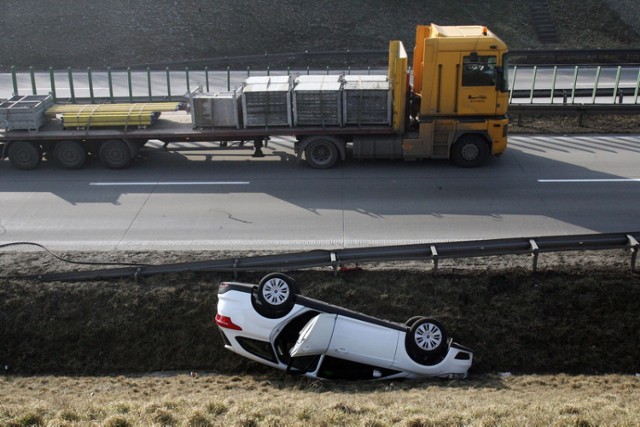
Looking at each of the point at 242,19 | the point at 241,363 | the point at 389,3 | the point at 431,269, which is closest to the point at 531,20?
the point at 389,3

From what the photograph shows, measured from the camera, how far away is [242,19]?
33.1m

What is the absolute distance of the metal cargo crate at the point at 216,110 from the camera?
16625 millimetres

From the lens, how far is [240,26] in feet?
107

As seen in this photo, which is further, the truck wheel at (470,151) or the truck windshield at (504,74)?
the truck wheel at (470,151)

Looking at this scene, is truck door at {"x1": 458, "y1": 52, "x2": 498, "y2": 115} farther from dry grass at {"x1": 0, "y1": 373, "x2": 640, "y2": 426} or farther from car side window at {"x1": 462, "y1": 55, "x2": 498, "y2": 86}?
dry grass at {"x1": 0, "y1": 373, "x2": 640, "y2": 426}

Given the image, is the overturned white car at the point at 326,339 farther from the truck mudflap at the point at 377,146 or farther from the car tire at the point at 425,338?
the truck mudflap at the point at 377,146

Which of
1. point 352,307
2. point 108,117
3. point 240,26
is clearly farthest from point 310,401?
point 240,26

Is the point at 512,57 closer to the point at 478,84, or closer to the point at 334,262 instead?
the point at 478,84

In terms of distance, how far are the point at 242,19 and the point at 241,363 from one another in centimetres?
2521

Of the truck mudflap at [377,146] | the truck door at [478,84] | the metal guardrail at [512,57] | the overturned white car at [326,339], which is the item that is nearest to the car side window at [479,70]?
the truck door at [478,84]

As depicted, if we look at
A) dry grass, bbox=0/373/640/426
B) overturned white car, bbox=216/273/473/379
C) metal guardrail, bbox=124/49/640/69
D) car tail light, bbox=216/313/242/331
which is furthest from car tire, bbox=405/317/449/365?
metal guardrail, bbox=124/49/640/69

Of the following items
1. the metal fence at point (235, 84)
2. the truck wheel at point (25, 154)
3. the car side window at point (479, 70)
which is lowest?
the truck wheel at point (25, 154)

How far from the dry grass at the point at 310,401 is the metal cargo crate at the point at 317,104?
7.94 m

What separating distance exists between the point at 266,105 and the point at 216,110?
1194mm
